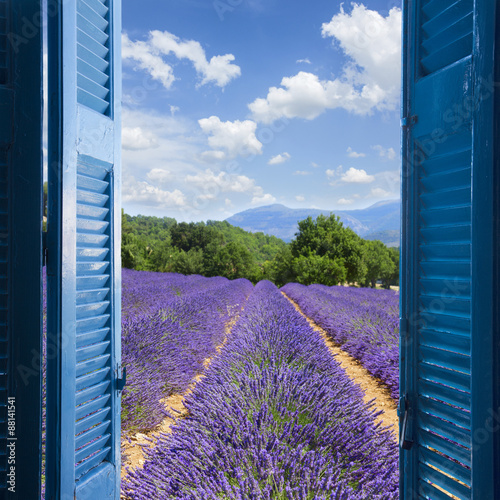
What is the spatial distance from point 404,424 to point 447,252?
1.68ft

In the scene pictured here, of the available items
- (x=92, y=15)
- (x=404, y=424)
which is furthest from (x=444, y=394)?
(x=92, y=15)

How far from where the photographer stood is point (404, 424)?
89cm

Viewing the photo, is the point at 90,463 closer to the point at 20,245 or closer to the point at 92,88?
the point at 20,245

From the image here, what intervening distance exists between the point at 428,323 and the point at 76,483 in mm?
1236

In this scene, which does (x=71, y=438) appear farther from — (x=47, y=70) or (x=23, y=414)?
(x=47, y=70)

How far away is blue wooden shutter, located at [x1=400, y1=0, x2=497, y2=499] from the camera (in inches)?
27.0

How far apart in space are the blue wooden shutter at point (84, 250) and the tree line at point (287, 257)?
2279 cm

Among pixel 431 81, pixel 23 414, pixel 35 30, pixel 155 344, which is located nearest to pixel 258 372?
pixel 155 344

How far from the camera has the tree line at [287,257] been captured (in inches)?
960

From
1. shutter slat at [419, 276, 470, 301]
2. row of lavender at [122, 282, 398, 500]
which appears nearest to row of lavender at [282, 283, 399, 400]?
row of lavender at [122, 282, 398, 500]

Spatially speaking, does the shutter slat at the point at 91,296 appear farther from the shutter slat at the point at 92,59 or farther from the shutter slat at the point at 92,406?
the shutter slat at the point at 92,59

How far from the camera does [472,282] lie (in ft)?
2.32

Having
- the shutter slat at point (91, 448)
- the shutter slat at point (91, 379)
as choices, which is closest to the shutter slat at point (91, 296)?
the shutter slat at point (91, 379)

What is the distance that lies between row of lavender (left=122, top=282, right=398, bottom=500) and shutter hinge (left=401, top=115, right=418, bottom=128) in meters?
1.37
